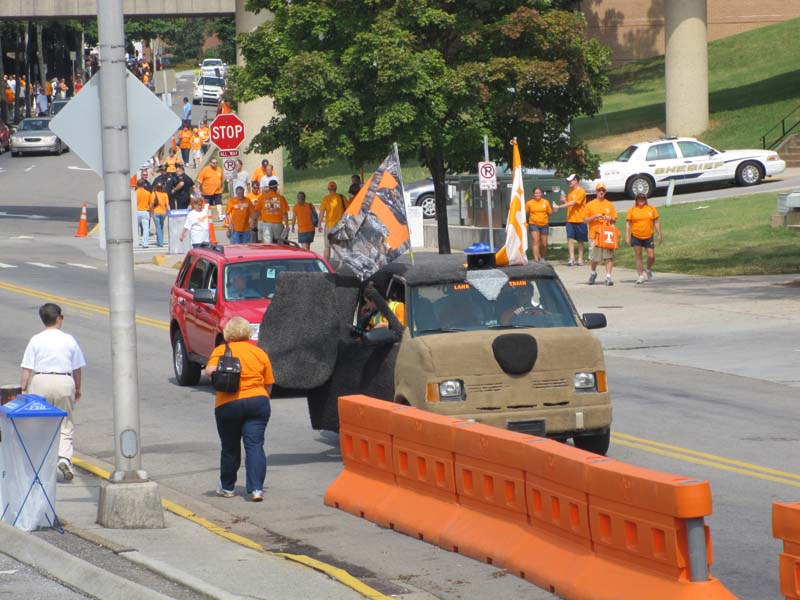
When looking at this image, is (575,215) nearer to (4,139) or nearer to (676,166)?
(676,166)

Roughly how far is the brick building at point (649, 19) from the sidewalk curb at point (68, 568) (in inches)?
2654

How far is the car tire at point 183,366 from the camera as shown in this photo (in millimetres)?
18609

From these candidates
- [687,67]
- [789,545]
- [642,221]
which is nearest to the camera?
[789,545]

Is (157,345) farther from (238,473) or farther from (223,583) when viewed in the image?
(223,583)

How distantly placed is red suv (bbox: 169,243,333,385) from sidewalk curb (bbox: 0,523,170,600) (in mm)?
7173

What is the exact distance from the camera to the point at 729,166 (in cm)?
4200

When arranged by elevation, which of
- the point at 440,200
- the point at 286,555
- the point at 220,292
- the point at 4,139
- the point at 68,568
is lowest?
the point at 286,555

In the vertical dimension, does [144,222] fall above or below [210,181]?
below

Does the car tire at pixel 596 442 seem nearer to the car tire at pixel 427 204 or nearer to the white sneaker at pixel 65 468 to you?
the white sneaker at pixel 65 468

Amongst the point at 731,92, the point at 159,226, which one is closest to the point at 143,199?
the point at 159,226

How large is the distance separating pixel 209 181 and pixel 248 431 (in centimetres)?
2911

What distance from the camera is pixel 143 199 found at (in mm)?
38062

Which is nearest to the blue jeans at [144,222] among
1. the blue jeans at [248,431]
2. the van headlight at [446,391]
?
the blue jeans at [248,431]

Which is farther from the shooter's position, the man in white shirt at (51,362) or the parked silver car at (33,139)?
the parked silver car at (33,139)
